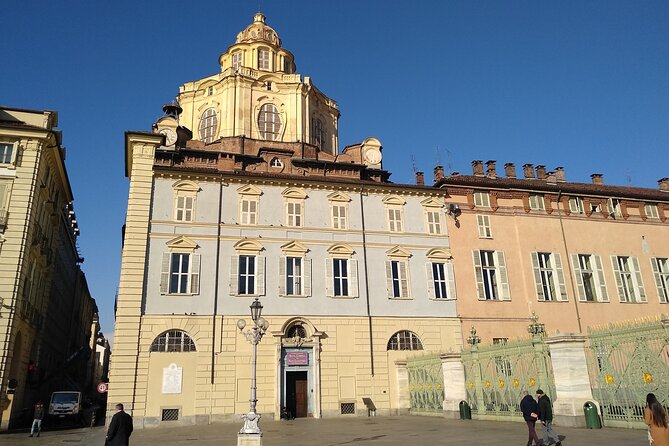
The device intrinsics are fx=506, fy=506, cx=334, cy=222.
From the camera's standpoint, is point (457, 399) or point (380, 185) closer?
point (457, 399)

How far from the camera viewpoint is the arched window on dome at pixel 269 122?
39.8 metres

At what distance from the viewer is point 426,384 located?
985 inches

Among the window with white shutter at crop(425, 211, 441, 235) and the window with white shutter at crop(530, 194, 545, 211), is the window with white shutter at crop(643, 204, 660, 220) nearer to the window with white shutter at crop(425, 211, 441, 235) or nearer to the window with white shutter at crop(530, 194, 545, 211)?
the window with white shutter at crop(530, 194, 545, 211)

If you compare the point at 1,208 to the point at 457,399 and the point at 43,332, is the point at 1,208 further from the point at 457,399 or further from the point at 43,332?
the point at 457,399

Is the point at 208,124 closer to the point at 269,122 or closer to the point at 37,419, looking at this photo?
the point at 269,122

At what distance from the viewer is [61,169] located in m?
32.1

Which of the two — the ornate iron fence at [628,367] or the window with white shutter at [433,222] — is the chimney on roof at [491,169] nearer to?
the window with white shutter at [433,222]

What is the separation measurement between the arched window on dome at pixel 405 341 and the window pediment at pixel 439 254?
468 cm

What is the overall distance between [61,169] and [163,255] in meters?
11.6

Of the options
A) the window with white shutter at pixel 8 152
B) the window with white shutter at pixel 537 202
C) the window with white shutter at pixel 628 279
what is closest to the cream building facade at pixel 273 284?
the window with white shutter at pixel 8 152

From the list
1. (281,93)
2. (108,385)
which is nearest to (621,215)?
(281,93)

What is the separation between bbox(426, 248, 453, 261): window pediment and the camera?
2993 centimetres

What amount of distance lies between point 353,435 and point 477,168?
890 inches

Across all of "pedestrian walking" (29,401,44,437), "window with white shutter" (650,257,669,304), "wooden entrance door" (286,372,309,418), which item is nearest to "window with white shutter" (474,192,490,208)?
"window with white shutter" (650,257,669,304)
